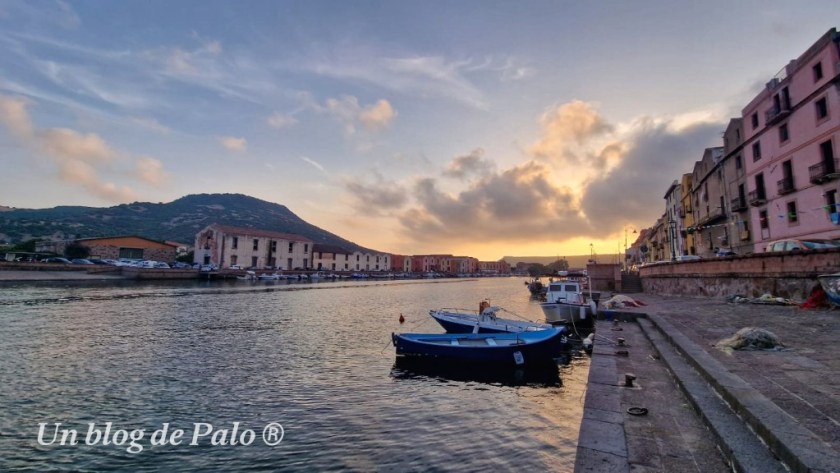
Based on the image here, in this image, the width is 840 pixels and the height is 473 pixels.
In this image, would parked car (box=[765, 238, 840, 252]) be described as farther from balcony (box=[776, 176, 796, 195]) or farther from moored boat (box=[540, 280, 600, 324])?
moored boat (box=[540, 280, 600, 324])

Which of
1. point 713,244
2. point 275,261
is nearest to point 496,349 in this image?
point 713,244

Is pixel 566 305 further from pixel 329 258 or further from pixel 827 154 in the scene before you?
pixel 329 258

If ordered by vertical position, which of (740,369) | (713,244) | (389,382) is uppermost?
(713,244)

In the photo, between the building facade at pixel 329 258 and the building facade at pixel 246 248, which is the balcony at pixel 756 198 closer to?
the building facade at pixel 246 248

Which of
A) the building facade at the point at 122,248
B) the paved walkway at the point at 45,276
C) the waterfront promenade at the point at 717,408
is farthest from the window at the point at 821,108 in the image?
the building facade at the point at 122,248

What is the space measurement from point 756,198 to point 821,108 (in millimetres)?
8662

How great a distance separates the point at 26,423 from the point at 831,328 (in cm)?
2196

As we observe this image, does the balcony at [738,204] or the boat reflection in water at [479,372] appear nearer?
the boat reflection in water at [479,372]

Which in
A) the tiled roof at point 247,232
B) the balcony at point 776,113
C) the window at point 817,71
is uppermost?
the window at point 817,71

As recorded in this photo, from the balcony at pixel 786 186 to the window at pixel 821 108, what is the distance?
4619mm

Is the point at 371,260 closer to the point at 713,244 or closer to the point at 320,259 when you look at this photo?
the point at 320,259

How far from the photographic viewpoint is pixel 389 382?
13070mm

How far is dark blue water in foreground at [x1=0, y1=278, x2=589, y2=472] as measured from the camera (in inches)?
300

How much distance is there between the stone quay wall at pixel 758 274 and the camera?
17734mm
